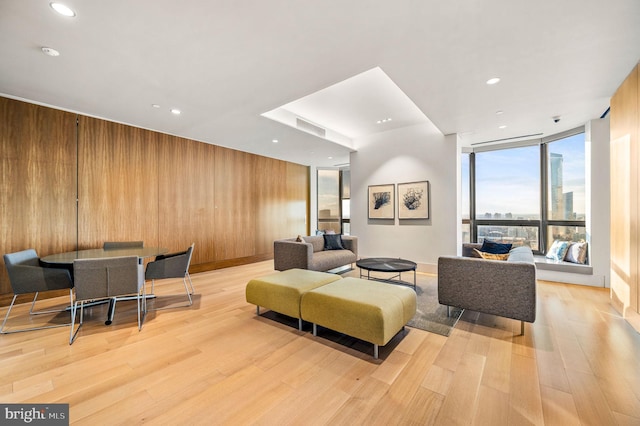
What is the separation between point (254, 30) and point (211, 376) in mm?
2837

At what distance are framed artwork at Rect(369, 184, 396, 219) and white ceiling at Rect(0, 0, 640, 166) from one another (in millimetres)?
1907

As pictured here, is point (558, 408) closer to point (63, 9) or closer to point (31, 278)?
point (63, 9)

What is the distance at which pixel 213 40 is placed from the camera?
235 cm

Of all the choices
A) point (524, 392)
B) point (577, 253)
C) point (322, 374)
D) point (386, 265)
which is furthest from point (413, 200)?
point (322, 374)

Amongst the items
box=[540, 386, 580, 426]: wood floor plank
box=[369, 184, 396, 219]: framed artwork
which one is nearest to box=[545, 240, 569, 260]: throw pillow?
box=[369, 184, 396, 219]: framed artwork

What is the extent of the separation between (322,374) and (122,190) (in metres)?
4.54

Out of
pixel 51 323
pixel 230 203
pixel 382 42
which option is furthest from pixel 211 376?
pixel 230 203

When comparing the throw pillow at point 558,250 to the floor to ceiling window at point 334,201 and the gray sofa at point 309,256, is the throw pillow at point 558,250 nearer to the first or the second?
the gray sofa at point 309,256

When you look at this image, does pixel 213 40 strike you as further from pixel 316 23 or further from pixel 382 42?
pixel 382 42

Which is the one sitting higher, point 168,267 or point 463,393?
point 168,267

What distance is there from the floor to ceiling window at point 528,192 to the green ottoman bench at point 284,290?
4116 millimetres

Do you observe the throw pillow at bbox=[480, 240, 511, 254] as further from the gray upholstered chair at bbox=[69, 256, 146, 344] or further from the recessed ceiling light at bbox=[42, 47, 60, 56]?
the recessed ceiling light at bbox=[42, 47, 60, 56]

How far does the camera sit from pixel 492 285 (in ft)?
8.75

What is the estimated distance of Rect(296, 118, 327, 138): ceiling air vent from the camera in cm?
489
